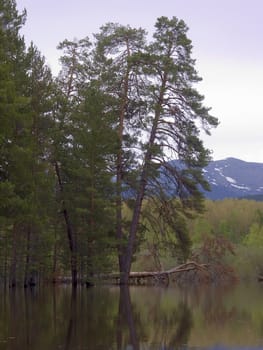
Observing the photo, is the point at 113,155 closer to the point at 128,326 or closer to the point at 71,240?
the point at 71,240

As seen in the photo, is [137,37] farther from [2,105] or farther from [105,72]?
[2,105]

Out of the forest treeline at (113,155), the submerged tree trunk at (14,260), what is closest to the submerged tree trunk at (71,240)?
the forest treeline at (113,155)

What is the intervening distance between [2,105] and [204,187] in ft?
51.8

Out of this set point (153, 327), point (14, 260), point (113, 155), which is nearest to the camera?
point (153, 327)

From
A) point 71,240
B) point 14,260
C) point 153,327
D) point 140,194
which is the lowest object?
point 153,327

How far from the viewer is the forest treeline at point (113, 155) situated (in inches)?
1300

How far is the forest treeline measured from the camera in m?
33.0

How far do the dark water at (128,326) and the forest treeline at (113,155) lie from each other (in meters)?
10.6

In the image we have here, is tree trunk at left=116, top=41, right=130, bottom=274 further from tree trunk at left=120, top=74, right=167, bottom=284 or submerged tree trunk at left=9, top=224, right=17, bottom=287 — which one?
submerged tree trunk at left=9, top=224, right=17, bottom=287

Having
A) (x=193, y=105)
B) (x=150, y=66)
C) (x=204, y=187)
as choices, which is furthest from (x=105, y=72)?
(x=204, y=187)

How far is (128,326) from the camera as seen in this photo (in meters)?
15.4

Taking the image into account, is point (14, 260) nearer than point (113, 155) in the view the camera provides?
Yes

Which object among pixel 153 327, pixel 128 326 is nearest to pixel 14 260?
pixel 128 326

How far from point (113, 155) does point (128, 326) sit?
20144 mm
